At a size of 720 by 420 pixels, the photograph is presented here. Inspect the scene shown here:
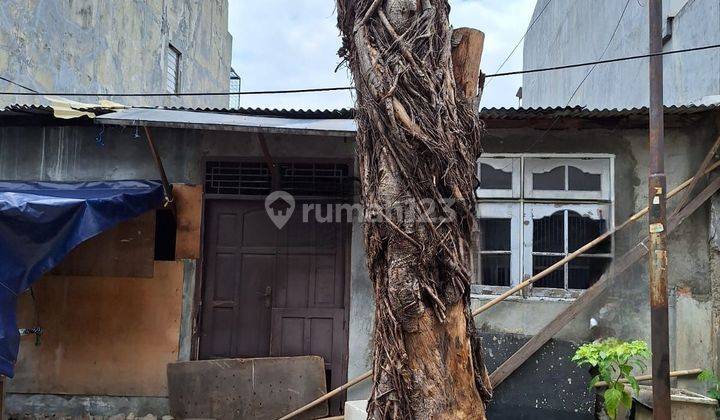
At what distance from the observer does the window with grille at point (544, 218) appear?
212 inches

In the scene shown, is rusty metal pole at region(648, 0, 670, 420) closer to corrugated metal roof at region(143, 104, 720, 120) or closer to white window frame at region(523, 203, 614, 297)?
corrugated metal roof at region(143, 104, 720, 120)

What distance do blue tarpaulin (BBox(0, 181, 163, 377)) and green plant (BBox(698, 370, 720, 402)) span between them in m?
5.37

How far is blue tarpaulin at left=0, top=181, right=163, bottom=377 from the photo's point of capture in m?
3.95

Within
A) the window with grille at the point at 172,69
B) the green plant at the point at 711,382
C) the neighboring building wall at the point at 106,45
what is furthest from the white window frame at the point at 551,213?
the window with grille at the point at 172,69

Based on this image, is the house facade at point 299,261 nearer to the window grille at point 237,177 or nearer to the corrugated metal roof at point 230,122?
the window grille at point 237,177

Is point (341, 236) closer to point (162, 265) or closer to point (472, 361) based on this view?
point (162, 265)

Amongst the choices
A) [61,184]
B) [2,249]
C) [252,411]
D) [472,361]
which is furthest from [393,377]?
[61,184]

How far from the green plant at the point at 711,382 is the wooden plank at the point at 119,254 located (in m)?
5.38

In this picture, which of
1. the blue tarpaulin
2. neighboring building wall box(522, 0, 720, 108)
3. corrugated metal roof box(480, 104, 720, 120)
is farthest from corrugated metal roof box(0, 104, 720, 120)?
neighboring building wall box(522, 0, 720, 108)

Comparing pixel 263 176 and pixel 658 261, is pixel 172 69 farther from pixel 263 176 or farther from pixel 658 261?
pixel 658 261

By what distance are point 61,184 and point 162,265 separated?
4.25 feet

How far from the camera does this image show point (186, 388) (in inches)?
209

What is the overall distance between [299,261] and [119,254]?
1865 mm

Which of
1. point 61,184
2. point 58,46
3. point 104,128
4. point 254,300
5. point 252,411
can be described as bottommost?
point 252,411
